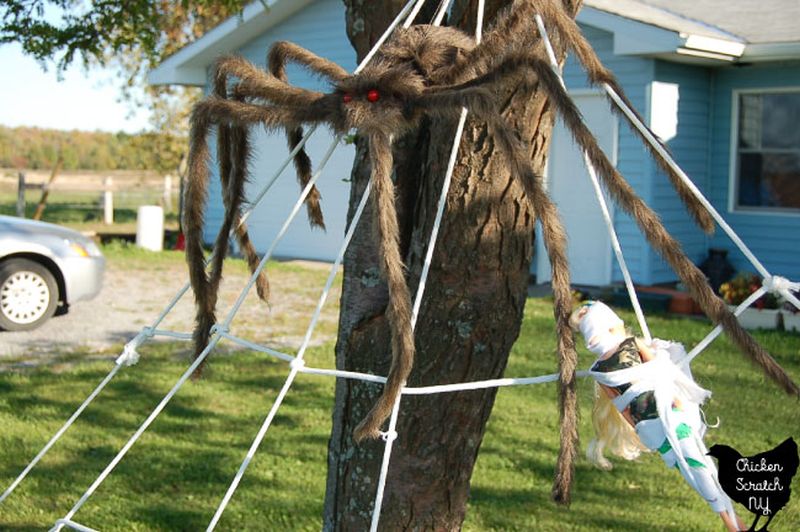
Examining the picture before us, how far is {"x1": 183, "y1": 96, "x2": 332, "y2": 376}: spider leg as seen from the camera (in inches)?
99.9

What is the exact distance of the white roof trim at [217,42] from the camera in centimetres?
1335

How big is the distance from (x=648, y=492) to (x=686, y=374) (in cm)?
288

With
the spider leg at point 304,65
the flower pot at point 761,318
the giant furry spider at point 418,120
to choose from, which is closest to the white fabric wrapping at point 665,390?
the giant furry spider at point 418,120

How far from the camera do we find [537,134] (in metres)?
2.87

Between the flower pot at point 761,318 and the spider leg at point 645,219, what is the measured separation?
7400mm

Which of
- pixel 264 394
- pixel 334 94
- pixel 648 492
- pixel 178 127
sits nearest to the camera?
pixel 334 94

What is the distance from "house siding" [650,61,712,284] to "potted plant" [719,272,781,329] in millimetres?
963

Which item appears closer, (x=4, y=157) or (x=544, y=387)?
(x=544, y=387)

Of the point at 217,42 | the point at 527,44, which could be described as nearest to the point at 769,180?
the point at 217,42

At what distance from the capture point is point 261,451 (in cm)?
547

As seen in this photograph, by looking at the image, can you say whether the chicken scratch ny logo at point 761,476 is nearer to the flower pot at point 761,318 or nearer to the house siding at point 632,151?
the flower pot at point 761,318

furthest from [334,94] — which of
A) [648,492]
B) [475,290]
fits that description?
[648,492]

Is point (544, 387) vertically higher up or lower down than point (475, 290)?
lower down

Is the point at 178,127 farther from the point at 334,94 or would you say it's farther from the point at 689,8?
the point at 334,94
